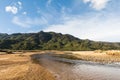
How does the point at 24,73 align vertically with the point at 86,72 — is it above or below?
above

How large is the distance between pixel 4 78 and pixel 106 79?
12071 millimetres

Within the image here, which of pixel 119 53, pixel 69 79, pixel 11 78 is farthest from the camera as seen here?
pixel 119 53

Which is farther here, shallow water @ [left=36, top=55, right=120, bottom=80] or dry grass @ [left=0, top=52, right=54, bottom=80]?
shallow water @ [left=36, top=55, right=120, bottom=80]

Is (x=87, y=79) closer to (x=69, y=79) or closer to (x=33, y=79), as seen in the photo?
(x=69, y=79)

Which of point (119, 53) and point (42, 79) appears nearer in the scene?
point (42, 79)

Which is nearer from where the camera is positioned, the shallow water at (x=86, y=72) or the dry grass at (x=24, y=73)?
the dry grass at (x=24, y=73)

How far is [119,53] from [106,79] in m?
44.5

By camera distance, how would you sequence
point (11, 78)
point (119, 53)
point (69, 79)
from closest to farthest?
point (11, 78), point (69, 79), point (119, 53)

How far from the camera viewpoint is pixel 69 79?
23000 millimetres

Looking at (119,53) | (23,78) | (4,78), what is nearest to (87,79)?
(23,78)

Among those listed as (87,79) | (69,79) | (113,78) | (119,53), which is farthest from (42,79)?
(119,53)

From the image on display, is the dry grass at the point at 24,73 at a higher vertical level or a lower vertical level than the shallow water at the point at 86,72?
higher

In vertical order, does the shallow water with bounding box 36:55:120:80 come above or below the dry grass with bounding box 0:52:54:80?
below

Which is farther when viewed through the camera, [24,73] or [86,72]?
[86,72]
